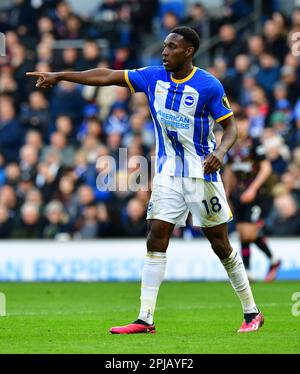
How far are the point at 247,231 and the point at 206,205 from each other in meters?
6.19

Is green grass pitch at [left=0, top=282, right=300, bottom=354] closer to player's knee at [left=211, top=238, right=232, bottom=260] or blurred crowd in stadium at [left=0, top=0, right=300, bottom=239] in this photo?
player's knee at [left=211, top=238, right=232, bottom=260]

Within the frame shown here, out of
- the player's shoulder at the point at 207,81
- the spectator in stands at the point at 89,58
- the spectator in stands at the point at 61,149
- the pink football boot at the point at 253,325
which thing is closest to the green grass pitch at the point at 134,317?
the pink football boot at the point at 253,325

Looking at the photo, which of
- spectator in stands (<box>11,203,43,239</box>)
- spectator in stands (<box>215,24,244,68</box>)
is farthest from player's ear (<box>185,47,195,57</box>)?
spectator in stands (<box>215,24,244,68</box>)

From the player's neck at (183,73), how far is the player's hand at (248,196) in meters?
6.14

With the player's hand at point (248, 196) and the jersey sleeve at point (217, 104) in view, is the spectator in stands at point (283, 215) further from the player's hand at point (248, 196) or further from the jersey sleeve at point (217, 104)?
the jersey sleeve at point (217, 104)

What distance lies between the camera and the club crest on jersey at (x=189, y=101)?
9.14m

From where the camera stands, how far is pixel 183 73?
9.24 meters

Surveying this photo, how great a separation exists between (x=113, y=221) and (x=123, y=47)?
18.4 feet

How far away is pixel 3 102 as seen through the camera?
20.9 meters

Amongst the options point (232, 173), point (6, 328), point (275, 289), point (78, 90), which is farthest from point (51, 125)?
point (6, 328)

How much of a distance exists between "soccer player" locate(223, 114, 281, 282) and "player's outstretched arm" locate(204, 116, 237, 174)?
587 centimetres

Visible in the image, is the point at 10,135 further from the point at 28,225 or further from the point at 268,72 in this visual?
the point at 268,72

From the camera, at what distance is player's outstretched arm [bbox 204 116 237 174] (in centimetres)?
895
